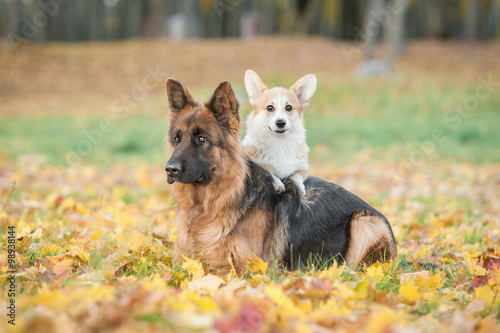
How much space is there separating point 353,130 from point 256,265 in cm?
1228

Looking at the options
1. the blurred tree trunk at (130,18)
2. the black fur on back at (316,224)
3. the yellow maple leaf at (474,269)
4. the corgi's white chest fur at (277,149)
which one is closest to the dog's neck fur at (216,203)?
the black fur on back at (316,224)

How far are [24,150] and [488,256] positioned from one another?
11.6 m

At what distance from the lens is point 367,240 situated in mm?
3652

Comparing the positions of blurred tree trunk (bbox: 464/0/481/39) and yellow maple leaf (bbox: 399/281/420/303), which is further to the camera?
blurred tree trunk (bbox: 464/0/481/39)

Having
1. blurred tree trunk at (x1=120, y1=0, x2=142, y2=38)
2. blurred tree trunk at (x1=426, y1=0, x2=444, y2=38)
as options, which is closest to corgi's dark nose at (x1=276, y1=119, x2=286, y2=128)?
blurred tree trunk at (x1=426, y1=0, x2=444, y2=38)

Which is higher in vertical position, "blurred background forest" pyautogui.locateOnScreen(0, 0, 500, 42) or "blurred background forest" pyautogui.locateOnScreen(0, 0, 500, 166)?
"blurred background forest" pyautogui.locateOnScreen(0, 0, 500, 42)

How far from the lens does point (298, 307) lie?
247 centimetres

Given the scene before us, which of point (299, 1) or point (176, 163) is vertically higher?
point (299, 1)

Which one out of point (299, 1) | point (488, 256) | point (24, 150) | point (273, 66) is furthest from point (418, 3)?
point (488, 256)

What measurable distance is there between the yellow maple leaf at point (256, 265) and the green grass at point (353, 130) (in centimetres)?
713

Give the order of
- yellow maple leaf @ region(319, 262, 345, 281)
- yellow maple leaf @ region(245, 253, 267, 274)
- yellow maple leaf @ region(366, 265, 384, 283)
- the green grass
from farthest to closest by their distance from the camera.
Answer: the green grass, yellow maple leaf @ region(245, 253, 267, 274), yellow maple leaf @ region(366, 265, 384, 283), yellow maple leaf @ region(319, 262, 345, 281)

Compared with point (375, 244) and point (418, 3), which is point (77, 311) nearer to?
point (375, 244)

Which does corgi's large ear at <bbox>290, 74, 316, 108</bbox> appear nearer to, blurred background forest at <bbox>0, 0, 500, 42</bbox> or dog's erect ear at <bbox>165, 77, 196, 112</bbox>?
dog's erect ear at <bbox>165, 77, 196, 112</bbox>

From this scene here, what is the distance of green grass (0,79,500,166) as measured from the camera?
39.8 feet
